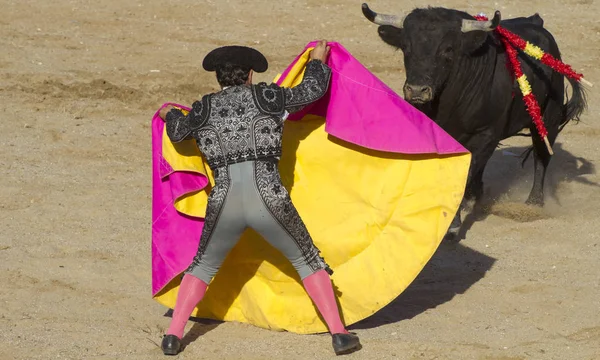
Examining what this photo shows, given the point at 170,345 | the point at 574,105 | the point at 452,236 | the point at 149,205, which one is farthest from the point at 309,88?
the point at 574,105

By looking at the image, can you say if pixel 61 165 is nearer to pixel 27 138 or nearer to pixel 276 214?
pixel 27 138

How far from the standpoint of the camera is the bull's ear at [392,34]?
8.29 m

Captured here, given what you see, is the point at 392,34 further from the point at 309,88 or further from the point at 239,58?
the point at 239,58

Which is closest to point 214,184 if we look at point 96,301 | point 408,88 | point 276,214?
point 276,214

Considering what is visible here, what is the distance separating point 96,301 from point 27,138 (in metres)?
3.63

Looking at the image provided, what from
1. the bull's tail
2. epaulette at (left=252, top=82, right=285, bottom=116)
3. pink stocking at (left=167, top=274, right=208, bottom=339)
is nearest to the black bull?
the bull's tail

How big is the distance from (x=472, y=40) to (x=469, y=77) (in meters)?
0.27

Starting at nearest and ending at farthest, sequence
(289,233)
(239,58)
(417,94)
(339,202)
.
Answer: (239,58), (289,233), (339,202), (417,94)

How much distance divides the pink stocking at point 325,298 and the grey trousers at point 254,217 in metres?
0.04

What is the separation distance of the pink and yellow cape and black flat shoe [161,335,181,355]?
488 mm

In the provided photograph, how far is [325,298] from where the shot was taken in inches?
238

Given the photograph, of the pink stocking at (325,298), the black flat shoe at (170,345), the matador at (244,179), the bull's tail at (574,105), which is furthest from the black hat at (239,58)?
the bull's tail at (574,105)

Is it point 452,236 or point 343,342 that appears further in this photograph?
point 452,236

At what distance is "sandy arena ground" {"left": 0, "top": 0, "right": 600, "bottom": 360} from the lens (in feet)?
20.9
